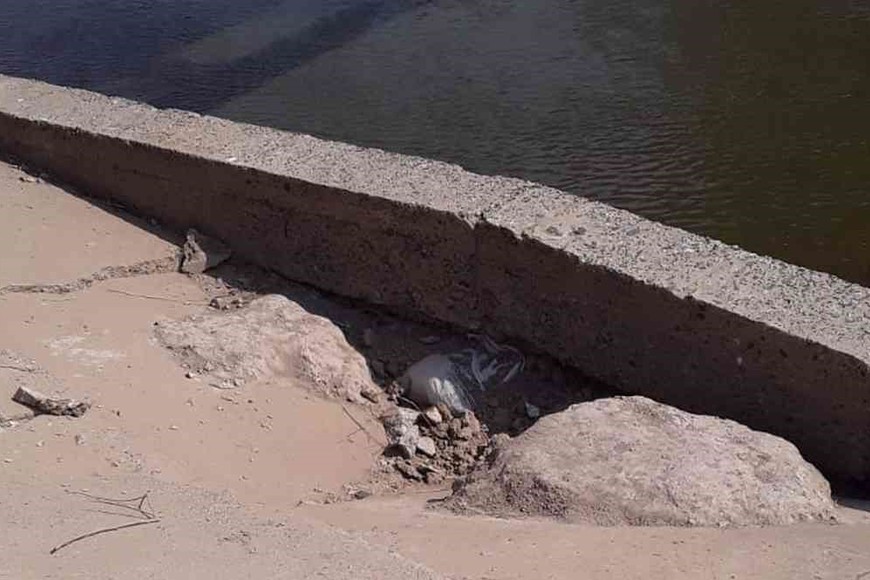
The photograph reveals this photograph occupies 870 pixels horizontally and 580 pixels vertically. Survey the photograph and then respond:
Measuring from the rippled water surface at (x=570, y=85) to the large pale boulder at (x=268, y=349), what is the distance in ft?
5.01

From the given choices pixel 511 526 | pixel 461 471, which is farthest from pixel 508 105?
pixel 511 526

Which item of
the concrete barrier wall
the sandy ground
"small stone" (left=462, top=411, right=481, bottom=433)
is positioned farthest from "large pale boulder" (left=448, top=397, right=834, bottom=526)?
"small stone" (left=462, top=411, right=481, bottom=433)

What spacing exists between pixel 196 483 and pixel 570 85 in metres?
3.38

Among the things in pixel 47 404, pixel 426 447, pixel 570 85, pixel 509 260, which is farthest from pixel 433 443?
pixel 570 85

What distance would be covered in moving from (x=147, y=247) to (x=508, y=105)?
6.65ft

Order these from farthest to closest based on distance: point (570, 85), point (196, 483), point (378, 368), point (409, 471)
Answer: point (570, 85) < point (378, 368) < point (409, 471) < point (196, 483)

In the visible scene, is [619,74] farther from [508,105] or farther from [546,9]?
[546,9]

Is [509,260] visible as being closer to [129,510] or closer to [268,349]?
[268,349]

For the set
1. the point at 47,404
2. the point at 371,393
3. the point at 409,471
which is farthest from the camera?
the point at 371,393

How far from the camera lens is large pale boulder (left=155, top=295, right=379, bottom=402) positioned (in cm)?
389

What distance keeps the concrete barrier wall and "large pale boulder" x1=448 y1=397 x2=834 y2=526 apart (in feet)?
0.71

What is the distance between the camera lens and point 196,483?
3.30m

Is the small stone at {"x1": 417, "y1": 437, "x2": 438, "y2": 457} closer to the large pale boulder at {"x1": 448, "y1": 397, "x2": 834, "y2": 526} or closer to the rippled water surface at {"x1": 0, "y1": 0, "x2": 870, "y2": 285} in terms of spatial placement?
the large pale boulder at {"x1": 448, "y1": 397, "x2": 834, "y2": 526}

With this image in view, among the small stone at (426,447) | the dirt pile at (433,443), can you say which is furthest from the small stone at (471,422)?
the small stone at (426,447)
